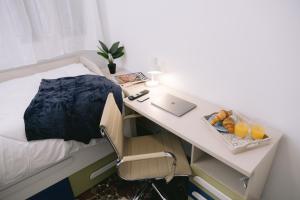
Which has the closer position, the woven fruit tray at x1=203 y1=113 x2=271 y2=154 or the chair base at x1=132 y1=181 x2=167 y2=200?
the woven fruit tray at x1=203 y1=113 x2=271 y2=154

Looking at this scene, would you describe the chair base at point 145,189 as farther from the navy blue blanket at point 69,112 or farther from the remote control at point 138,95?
the remote control at point 138,95

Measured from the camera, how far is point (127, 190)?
172 cm

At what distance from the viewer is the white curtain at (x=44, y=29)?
1.91m

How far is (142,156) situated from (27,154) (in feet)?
2.54

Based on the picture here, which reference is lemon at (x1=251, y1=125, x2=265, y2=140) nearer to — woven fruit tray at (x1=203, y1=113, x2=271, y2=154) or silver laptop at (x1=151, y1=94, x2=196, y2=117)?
woven fruit tray at (x1=203, y1=113, x2=271, y2=154)

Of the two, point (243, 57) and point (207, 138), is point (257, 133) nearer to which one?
point (207, 138)

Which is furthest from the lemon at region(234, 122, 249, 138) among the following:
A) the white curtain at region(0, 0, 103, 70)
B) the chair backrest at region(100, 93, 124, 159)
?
the white curtain at region(0, 0, 103, 70)

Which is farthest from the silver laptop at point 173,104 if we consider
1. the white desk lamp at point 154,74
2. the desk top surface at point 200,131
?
Answer: the white desk lamp at point 154,74

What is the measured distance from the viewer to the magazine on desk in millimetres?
1968

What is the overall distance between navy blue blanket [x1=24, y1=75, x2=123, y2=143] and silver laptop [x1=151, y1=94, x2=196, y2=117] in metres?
0.32

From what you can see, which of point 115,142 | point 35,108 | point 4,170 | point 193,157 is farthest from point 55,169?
point 193,157

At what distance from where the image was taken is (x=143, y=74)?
2.12m

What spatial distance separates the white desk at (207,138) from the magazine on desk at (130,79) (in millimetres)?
299

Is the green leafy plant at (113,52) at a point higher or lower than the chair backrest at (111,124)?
higher
